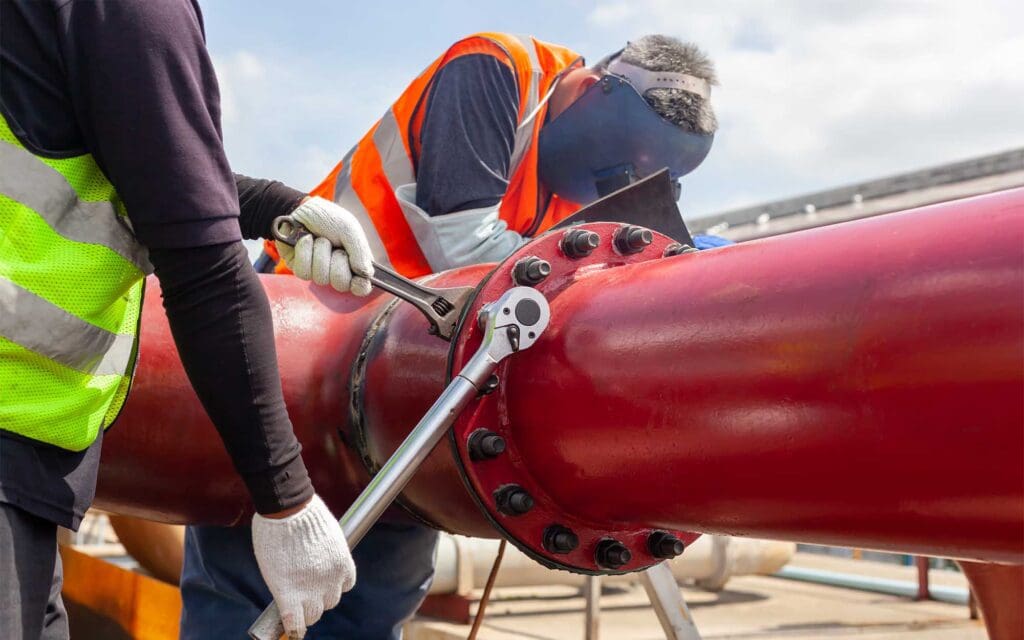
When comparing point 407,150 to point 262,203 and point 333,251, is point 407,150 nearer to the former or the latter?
point 262,203

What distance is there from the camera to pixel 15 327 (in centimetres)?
107

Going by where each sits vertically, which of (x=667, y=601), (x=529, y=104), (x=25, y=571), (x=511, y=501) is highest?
(x=529, y=104)

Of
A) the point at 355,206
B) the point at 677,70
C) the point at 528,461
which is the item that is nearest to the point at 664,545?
the point at 528,461

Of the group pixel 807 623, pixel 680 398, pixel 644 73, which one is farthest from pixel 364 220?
pixel 807 623

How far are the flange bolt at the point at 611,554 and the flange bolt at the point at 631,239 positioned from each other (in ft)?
1.25

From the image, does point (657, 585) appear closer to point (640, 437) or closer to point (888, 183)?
point (640, 437)

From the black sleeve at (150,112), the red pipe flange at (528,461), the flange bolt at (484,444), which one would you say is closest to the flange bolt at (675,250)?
the red pipe flange at (528,461)

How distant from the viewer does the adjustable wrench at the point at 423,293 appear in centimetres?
138

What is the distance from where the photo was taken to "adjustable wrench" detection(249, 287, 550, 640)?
1210 mm

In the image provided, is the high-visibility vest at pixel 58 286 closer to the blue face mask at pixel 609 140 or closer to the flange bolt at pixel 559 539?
the flange bolt at pixel 559 539

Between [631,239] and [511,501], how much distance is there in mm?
379

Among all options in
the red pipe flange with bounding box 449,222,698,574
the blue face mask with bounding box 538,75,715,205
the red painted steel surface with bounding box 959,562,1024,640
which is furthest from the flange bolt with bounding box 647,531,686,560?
the blue face mask with bounding box 538,75,715,205

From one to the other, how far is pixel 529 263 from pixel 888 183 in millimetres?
10494

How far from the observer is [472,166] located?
84.4 inches
